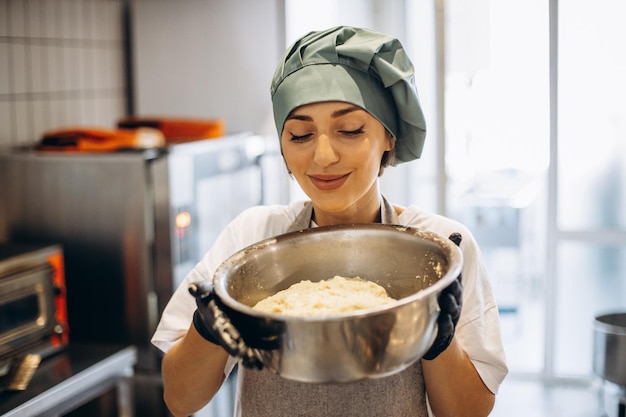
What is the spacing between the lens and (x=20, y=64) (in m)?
2.62

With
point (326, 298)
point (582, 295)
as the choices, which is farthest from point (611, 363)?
point (326, 298)

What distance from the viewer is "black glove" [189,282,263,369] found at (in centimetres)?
85

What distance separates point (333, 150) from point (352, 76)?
117 mm

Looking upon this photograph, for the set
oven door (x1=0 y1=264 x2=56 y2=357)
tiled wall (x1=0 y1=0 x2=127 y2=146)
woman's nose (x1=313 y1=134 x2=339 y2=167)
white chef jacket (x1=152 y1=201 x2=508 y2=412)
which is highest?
tiled wall (x1=0 y1=0 x2=127 y2=146)

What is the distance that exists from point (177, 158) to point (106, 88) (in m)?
1.01

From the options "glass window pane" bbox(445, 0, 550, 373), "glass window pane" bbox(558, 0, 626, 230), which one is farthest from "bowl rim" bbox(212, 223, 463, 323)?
"glass window pane" bbox(558, 0, 626, 230)

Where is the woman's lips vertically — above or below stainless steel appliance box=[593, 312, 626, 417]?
above

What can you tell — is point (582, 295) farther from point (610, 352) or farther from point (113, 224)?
point (113, 224)

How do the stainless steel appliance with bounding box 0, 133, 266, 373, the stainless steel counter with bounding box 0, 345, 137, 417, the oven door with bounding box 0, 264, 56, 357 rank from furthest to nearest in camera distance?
the stainless steel appliance with bounding box 0, 133, 266, 373
the oven door with bounding box 0, 264, 56, 357
the stainless steel counter with bounding box 0, 345, 137, 417

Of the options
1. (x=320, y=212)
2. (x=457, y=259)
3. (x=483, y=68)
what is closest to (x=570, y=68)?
(x=483, y=68)

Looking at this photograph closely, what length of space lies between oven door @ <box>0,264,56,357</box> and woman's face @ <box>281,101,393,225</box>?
1215 mm

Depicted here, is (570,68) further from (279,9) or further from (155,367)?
(155,367)

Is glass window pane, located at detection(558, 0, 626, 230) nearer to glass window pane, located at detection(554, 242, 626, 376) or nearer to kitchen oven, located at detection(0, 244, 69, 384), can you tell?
glass window pane, located at detection(554, 242, 626, 376)

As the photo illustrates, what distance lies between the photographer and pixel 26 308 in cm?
204
